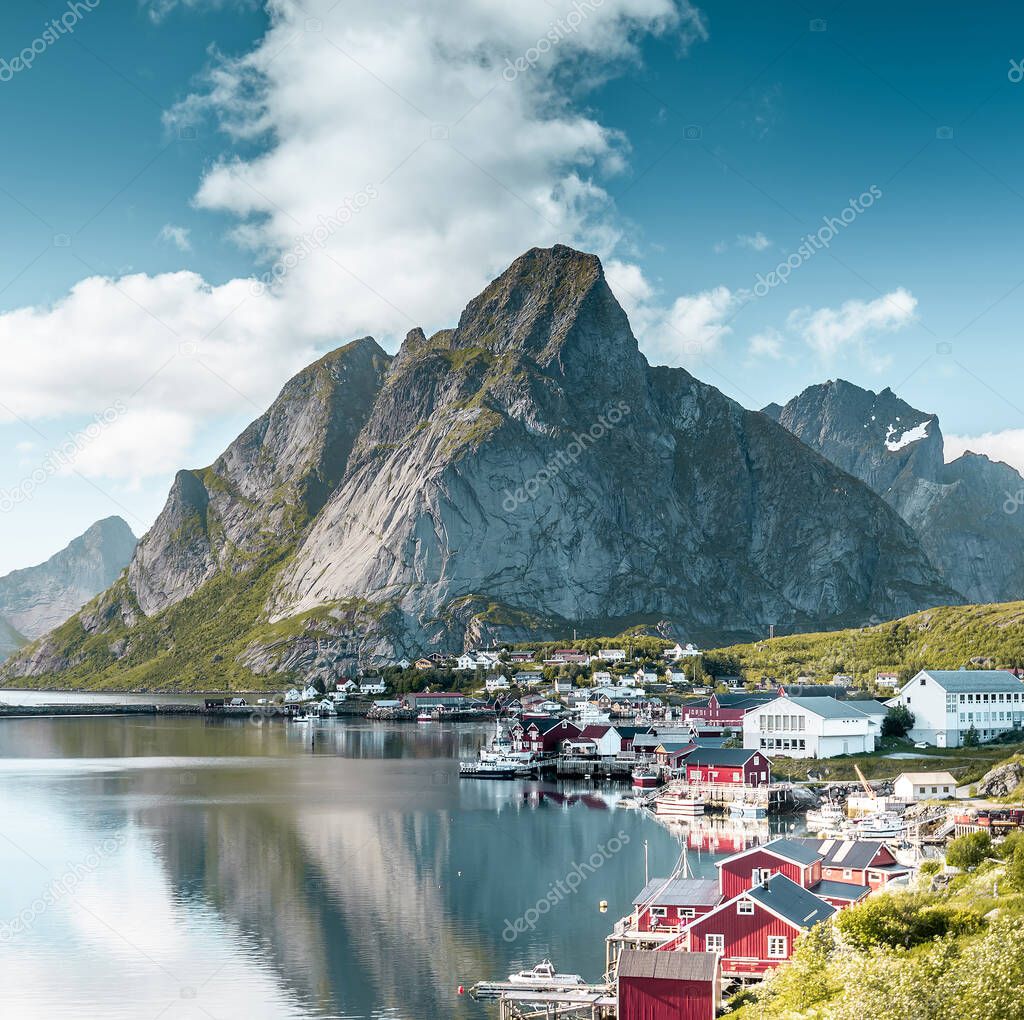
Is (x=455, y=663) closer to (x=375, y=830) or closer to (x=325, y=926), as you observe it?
(x=375, y=830)

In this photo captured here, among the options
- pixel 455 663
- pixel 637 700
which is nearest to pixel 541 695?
pixel 637 700

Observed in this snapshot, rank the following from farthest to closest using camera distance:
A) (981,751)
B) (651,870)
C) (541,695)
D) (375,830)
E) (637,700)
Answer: (541,695) → (637,700) → (981,751) → (375,830) → (651,870)

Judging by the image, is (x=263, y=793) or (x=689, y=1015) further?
(x=263, y=793)

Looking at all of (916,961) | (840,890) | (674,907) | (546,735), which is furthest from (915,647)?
(916,961)

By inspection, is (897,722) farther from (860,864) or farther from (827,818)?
(860,864)

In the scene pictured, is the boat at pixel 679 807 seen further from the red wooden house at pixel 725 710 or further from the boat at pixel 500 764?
the red wooden house at pixel 725 710

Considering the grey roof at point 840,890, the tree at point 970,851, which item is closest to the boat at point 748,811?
the tree at point 970,851

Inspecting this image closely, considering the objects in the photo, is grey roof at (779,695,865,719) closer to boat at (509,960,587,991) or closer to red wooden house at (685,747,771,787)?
red wooden house at (685,747,771,787)

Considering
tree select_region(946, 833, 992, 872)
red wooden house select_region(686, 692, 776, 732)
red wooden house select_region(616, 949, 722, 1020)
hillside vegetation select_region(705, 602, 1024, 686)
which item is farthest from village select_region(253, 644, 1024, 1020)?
hillside vegetation select_region(705, 602, 1024, 686)
